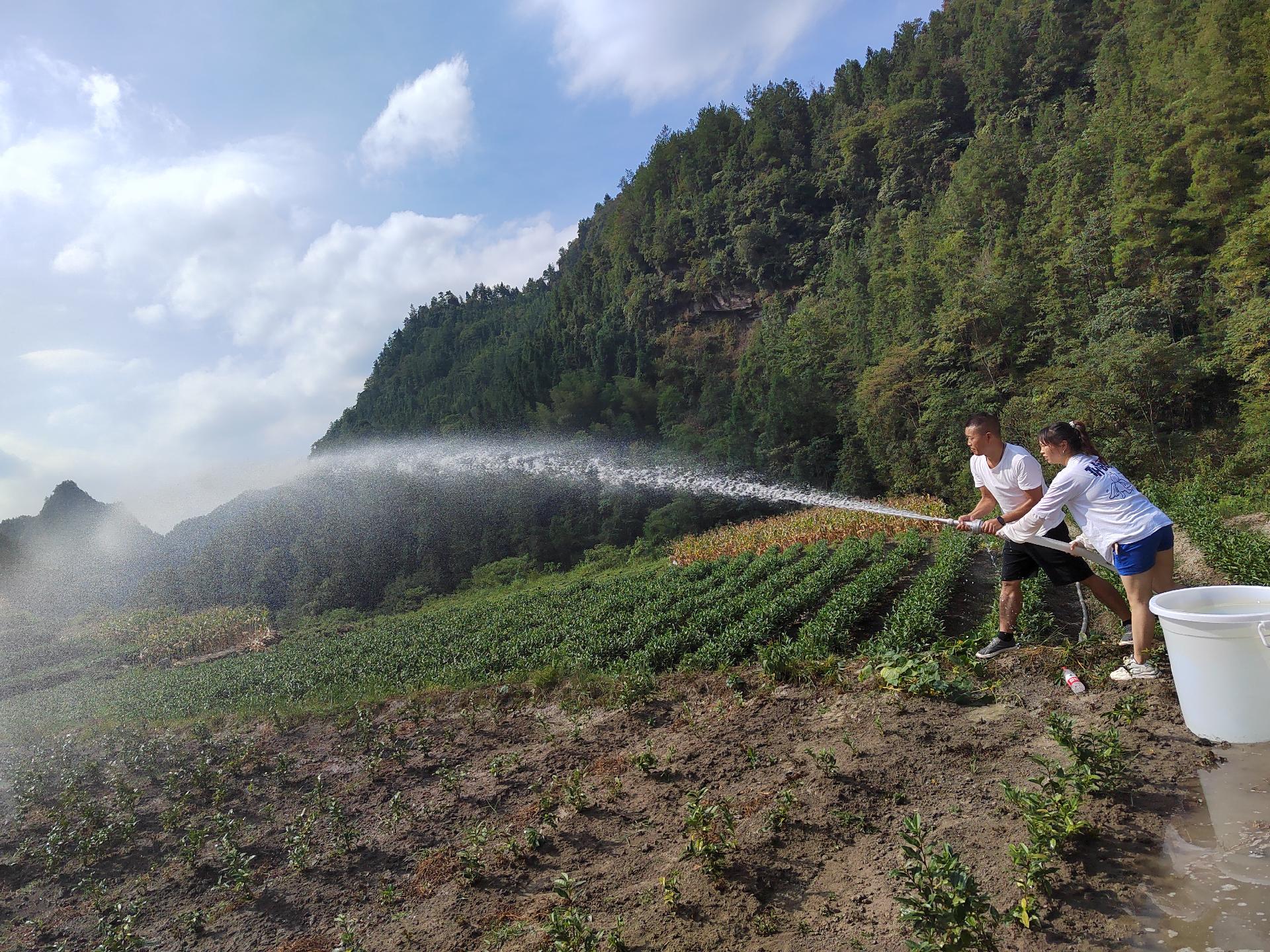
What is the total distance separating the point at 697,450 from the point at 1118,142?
26.8m

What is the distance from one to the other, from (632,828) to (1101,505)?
426 cm

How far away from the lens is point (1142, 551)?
506 cm

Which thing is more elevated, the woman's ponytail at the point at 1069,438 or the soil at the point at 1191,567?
the woman's ponytail at the point at 1069,438

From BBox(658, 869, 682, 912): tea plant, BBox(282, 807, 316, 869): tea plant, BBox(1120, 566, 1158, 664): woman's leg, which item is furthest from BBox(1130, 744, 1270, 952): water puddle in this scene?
BBox(282, 807, 316, 869): tea plant

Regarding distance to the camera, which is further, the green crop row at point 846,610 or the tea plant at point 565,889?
the green crop row at point 846,610

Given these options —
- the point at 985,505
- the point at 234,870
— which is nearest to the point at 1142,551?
the point at 985,505

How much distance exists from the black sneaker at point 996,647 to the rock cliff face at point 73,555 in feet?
181

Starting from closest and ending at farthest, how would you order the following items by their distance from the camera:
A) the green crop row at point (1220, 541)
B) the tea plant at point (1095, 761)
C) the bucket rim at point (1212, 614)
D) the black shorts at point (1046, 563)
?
the tea plant at point (1095, 761), the bucket rim at point (1212, 614), the black shorts at point (1046, 563), the green crop row at point (1220, 541)

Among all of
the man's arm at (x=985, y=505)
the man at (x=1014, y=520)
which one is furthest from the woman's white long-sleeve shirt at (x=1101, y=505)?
the man's arm at (x=985, y=505)

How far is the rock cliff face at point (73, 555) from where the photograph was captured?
154 feet

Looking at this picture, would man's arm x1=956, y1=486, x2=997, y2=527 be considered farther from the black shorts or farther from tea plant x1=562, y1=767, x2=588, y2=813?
tea plant x1=562, y1=767, x2=588, y2=813

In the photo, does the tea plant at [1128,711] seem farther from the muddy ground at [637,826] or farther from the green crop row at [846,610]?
the green crop row at [846,610]

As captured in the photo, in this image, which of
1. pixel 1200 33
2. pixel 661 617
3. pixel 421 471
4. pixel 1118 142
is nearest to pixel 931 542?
pixel 661 617

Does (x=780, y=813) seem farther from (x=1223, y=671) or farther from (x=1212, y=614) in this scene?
(x=1212, y=614)
